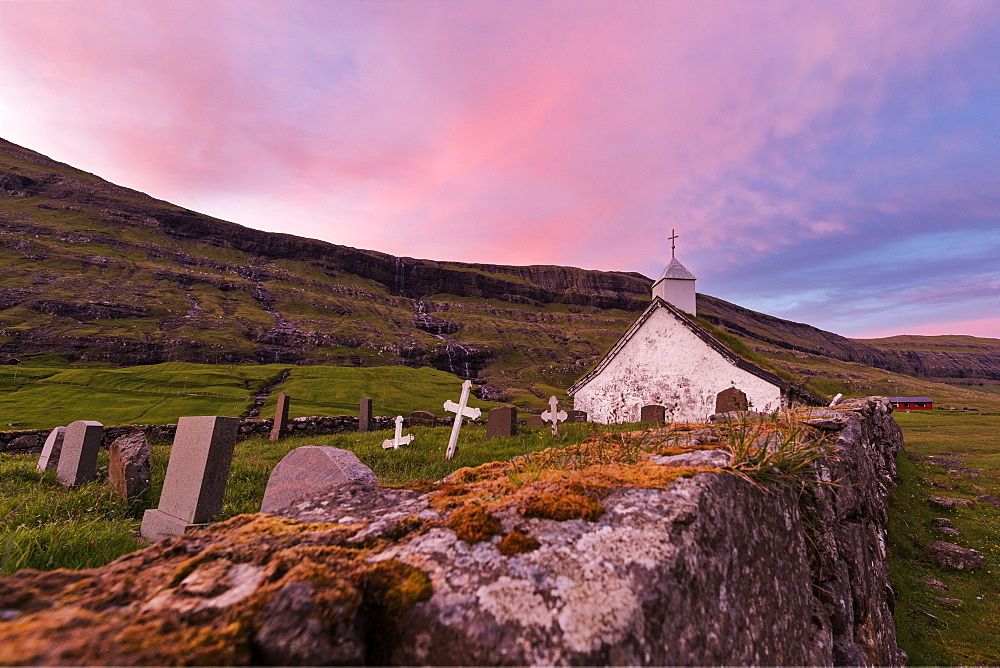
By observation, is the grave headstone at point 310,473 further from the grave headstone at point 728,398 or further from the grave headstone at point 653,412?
the grave headstone at point 728,398

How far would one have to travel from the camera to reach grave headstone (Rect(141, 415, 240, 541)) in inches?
240

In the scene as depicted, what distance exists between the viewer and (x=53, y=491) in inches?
320

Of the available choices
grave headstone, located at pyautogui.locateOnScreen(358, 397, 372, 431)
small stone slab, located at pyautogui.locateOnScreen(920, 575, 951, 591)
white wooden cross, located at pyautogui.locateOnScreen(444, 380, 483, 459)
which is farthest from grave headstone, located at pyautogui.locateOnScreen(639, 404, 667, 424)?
grave headstone, located at pyautogui.locateOnScreen(358, 397, 372, 431)

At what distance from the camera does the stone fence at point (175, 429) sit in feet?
Result: 54.0

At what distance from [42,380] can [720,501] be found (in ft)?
174

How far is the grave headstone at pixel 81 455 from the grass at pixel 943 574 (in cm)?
1539

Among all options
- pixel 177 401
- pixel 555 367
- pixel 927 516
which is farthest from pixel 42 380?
pixel 555 367

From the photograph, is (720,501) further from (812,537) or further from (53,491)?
(53,491)

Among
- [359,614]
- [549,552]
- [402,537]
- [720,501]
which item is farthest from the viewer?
[720,501]

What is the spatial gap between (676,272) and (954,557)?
21.1m

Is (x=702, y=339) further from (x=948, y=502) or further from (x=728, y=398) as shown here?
(x=948, y=502)

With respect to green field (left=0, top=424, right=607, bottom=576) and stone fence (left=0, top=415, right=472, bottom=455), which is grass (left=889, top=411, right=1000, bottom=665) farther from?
stone fence (left=0, top=415, right=472, bottom=455)

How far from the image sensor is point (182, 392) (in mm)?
38781

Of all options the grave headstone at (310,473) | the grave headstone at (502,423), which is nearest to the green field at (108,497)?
the grave headstone at (502,423)
